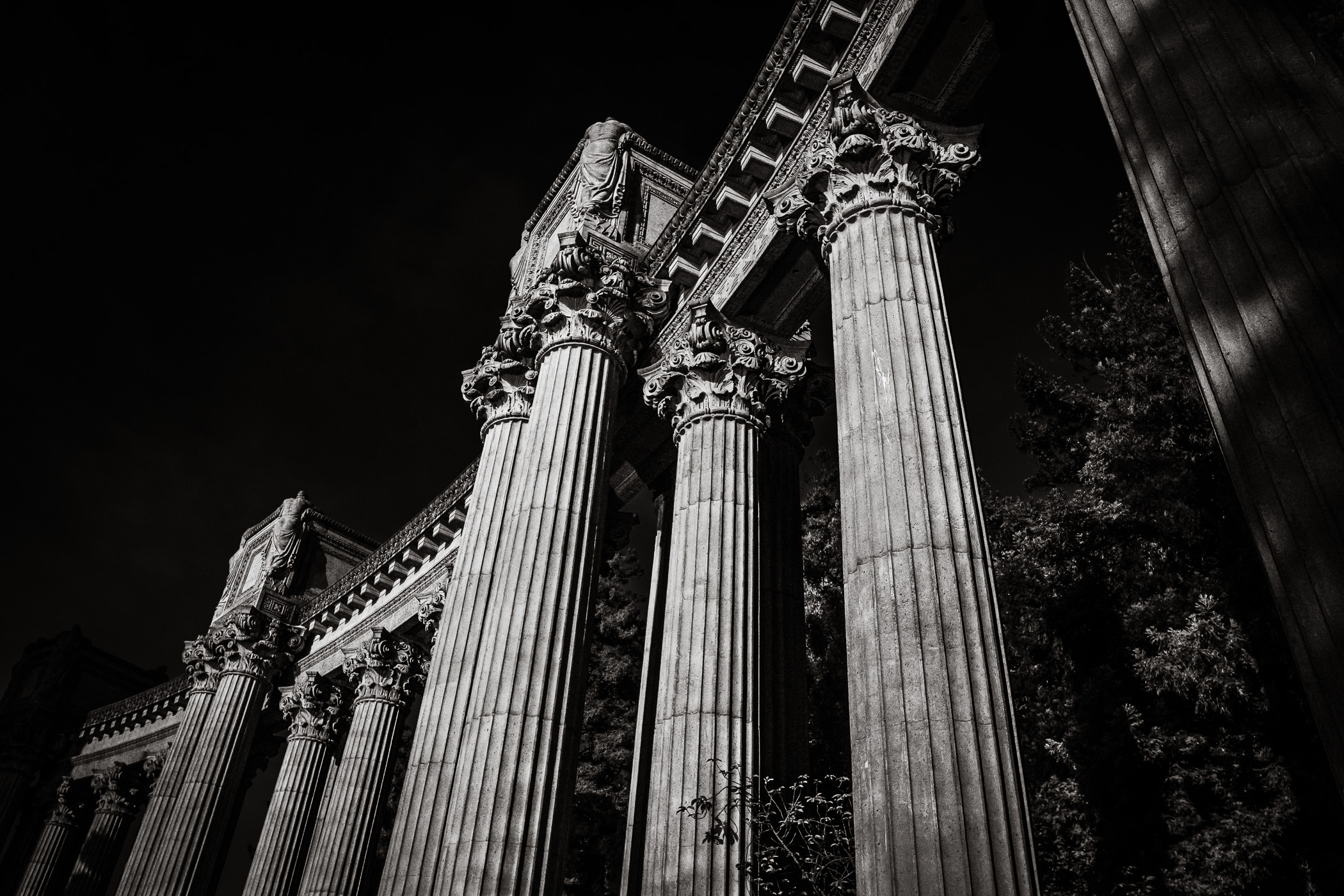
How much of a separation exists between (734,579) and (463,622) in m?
4.53

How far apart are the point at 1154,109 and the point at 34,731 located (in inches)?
2172

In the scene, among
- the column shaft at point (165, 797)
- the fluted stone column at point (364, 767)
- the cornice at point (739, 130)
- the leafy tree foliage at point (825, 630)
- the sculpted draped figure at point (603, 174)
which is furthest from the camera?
the column shaft at point (165, 797)

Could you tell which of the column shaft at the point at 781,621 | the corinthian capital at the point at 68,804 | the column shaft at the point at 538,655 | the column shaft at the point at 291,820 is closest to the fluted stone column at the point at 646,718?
the column shaft at the point at 538,655

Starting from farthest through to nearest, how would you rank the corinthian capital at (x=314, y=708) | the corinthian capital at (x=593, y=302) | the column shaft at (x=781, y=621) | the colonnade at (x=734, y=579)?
the corinthian capital at (x=314, y=708) < the corinthian capital at (x=593, y=302) < the column shaft at (x=781, y=621) < the colonnade at (x=734, y=579)

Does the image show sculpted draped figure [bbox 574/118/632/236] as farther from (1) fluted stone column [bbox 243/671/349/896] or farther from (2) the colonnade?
(1) fluted stone column [bbox 243/671/349/896]

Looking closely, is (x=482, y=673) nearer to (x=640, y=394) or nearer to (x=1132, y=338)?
(x=640, y=394)

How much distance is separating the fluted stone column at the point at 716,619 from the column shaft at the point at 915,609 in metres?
3.99

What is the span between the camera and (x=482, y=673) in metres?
13.0

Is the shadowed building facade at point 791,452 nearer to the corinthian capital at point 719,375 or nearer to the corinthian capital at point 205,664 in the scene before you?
the corinthian capital at point 719,375

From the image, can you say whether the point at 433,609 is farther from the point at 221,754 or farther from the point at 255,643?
the point at 255,643

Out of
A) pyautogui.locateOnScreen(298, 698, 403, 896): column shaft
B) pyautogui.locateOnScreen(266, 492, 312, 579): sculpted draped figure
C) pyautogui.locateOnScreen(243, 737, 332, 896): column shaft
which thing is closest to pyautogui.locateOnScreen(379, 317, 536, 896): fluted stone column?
pyautogui.locateOnScreen(298, 698, 403, 896): column shaft

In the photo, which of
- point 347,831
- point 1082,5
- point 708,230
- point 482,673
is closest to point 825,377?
point 708,230

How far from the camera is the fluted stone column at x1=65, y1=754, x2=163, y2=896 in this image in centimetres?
3806

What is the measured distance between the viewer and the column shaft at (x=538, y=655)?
37.2 ft
